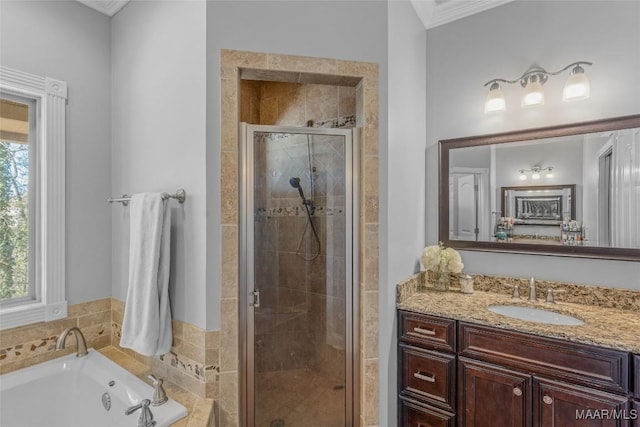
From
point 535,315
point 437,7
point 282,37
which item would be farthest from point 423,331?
point 437,7

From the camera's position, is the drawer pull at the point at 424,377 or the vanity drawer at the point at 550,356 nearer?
the vanity drawer at the point at 550,356

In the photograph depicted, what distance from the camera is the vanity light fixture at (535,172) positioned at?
1.91m

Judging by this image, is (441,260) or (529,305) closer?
(529,305)

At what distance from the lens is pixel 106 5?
6.66 feet

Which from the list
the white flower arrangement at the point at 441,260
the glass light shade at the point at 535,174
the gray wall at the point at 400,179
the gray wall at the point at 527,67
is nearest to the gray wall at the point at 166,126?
the gray wall at the point at 400,179

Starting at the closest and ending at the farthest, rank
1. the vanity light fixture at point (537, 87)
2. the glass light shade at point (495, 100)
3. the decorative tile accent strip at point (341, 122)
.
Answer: the vanity light fixture at point (537, 87), the glass light shade at point (495, 100), the decorative tile accent strip at point (341, 122)

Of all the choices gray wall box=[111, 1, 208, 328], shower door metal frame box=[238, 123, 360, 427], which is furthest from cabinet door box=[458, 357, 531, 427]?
gray wall box=[111, 1, 208, 328]

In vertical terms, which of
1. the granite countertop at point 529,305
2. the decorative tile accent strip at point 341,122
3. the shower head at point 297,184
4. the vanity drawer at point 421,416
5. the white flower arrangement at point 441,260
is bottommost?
the vanity drawer at point 421,416

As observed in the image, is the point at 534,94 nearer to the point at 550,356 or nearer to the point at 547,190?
the point at 547,190

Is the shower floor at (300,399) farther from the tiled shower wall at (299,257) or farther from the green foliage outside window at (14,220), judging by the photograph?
the green foliage outside window at (14,220)

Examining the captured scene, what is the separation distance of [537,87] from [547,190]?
24.7 inches

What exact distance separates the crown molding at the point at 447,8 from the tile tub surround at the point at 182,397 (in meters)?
2.62

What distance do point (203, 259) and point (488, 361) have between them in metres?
1.51

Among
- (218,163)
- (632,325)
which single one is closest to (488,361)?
(632,325)
